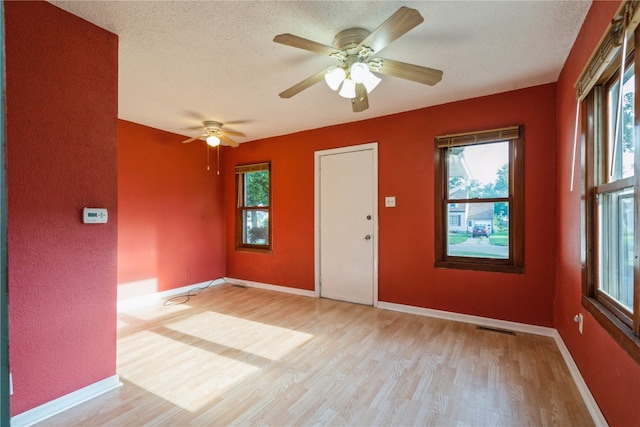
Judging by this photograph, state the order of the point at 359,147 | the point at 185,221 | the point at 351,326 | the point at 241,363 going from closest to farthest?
the point at 241,363, the point at 351,326, the point at 359,147, the point at 185,221

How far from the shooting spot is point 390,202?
12.2 feet

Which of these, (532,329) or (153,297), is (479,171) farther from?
(153,297)

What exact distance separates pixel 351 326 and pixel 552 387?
5.50 feet

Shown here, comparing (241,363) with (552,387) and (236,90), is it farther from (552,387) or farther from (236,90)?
(236,90)

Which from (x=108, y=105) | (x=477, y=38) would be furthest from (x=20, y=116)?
(x=477, y=38)

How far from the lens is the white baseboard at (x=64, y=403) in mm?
1681

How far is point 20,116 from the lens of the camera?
5.43ft

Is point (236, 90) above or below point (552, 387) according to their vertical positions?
above

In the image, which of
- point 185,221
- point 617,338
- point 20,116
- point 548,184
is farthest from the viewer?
point 185,221

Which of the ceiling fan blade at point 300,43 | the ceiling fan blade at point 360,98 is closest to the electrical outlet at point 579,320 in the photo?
the ceiling fan blade at point 360,98

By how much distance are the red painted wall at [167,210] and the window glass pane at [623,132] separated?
468cm

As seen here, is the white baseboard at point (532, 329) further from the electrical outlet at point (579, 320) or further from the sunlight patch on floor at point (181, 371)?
the sunlight patch on floor at point (181, 371)

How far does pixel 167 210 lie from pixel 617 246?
15.5ft

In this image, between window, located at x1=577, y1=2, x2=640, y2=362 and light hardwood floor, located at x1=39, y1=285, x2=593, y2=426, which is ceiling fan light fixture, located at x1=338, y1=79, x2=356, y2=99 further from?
light hardwood floor, located at x1=39, y1=285, x2=593, y2=426
